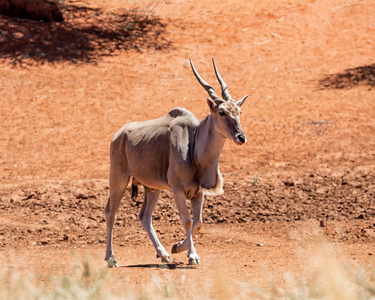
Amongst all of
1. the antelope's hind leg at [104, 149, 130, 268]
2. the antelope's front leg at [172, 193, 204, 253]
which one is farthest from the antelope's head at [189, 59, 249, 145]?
the antelope's hind leg at [104, 149, 130, 268]

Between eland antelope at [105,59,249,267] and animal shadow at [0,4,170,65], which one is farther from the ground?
eland antelope at [105,59,249,267]

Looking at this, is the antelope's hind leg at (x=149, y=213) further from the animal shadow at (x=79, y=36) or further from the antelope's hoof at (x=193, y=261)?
the animal shadow at (x=79, y=36)

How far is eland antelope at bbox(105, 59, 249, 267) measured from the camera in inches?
288

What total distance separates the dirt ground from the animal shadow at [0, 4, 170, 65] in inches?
2.1

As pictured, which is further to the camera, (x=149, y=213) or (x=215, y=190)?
(x=149, y=213)

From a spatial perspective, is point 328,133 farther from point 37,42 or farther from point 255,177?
point 37,42

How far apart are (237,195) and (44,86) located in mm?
7032

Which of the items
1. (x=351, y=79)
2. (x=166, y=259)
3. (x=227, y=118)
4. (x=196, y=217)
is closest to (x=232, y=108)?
(x=227, y=118)

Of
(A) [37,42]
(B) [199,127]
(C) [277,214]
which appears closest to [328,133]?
(C) [277,214]

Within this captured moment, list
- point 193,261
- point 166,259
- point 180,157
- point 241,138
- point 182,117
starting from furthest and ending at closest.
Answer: point 182,117
point 166,259
point 180,157
point 193,261
point 241,138

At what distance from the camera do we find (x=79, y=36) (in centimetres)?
1808

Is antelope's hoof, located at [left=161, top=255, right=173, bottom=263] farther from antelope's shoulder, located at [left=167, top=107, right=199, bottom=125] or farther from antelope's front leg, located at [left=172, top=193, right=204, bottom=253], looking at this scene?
antelope's shoulder, located at [left=167, top=107, right=199, bottom=125]

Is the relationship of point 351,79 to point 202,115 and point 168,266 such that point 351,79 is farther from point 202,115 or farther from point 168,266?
point 168,266

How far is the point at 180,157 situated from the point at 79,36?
1145 cm
